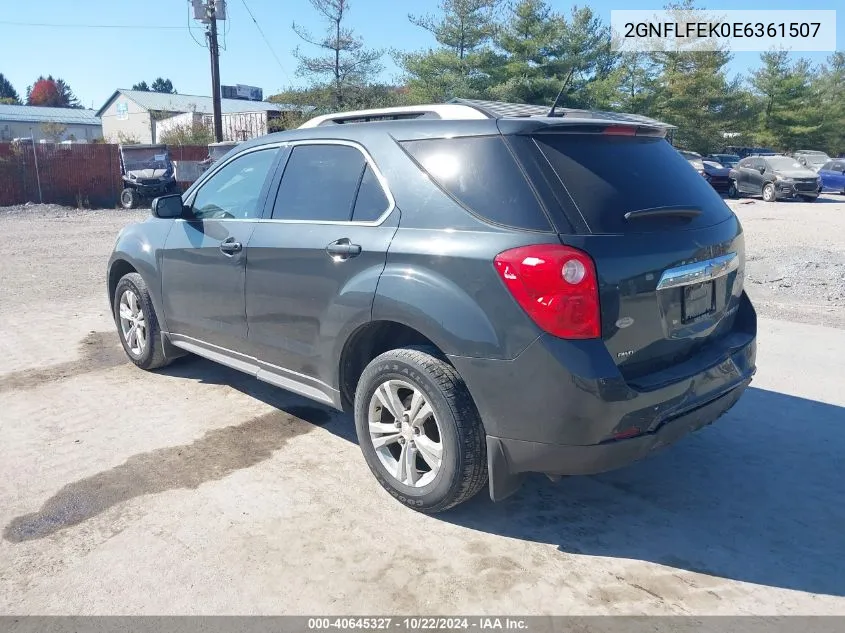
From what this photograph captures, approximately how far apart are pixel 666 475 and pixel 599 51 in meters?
33.7

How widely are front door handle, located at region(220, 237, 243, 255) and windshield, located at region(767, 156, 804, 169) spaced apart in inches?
1033

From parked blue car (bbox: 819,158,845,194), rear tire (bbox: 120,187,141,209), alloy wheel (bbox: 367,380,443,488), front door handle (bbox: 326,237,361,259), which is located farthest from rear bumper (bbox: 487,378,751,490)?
parked blue car (bbox: 819,158,845,194)

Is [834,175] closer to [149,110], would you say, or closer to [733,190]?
[733,190]

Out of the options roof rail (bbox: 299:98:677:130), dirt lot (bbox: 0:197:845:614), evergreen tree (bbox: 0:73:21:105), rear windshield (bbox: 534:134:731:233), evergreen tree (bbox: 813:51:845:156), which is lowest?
dirt lot (bbox: 0:197:845:614)

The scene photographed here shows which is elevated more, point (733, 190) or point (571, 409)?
point (733, 190)

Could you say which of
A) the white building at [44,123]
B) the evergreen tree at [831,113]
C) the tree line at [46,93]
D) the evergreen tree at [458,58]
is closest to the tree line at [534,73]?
the evergreen tree at [458,58]

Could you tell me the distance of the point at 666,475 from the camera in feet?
12.5

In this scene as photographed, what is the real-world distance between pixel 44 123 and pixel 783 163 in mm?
58977

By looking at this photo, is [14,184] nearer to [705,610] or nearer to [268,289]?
[268,289]

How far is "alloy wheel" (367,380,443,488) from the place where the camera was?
3.29 metres

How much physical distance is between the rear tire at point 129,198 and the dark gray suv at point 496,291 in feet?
72.7

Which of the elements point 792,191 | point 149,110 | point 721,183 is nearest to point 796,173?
point 792,191

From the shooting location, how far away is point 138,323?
5477 mm

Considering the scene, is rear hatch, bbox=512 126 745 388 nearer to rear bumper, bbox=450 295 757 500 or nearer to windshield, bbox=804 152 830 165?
rear bumper, bbox=450 295 757 500
